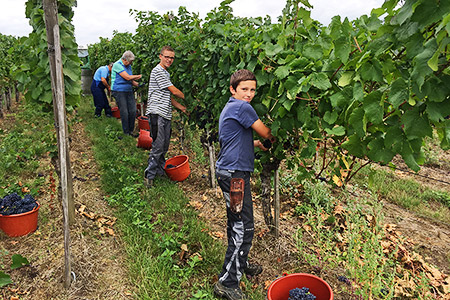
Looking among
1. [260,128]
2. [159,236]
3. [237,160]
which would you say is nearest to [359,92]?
[260,128]

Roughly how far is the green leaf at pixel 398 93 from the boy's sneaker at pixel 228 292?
Result: 6.54 feet

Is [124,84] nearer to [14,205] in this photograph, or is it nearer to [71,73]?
[71,73]

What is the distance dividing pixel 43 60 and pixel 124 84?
3.76m

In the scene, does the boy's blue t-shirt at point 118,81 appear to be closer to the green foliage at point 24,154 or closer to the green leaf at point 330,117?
the green foliage at point 24,154

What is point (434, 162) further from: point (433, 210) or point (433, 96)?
point (433, 96)

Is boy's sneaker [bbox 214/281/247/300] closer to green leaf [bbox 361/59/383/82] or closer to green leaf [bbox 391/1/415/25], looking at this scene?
green leaf [bbox 361/59/383/82]

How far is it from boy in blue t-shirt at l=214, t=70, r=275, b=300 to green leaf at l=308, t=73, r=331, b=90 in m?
0.57

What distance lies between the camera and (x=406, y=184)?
5.40m

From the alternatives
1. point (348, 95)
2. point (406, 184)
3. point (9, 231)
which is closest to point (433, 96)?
point (348, 95)

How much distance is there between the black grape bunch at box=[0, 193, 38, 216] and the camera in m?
3.49

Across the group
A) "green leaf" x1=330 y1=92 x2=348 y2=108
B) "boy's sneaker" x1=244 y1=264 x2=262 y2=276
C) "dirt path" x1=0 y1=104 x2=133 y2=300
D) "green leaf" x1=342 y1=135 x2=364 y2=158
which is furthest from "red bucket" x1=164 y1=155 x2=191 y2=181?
"green leaf" x1=342 y1=135 x2=364 y2=158

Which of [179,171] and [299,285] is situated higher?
[179,171]

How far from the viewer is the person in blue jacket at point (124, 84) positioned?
22.4 feet

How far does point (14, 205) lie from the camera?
3.54 m
